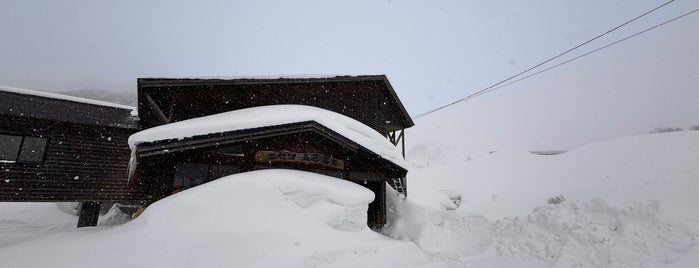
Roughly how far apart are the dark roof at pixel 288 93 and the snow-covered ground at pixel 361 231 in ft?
19.1

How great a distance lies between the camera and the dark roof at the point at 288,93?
39.2 ft

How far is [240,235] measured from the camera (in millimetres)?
5969

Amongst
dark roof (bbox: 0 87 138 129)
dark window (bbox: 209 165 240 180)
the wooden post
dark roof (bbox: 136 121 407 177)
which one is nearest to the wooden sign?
dark roof (bbox: 136 121 407 177)

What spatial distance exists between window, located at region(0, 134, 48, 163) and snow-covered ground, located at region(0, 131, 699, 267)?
4177mm

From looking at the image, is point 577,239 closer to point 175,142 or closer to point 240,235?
point 240,235

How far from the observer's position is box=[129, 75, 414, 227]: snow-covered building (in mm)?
8984

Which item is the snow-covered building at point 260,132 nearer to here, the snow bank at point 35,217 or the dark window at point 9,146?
the dark window at point 9,146

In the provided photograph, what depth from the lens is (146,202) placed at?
12414 mm

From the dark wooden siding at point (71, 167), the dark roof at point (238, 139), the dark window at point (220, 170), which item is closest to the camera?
the dark roof at point (238, 139)

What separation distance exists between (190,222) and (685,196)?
1132cm

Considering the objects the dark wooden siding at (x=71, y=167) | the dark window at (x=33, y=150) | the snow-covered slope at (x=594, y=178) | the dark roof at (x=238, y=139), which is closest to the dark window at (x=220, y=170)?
the dark roof at (x=238, y=139)

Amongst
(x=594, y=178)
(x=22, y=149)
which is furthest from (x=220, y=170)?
(x=594, y=178)

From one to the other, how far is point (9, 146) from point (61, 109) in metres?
1.98

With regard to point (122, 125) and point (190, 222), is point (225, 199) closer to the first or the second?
point (190, 222)
